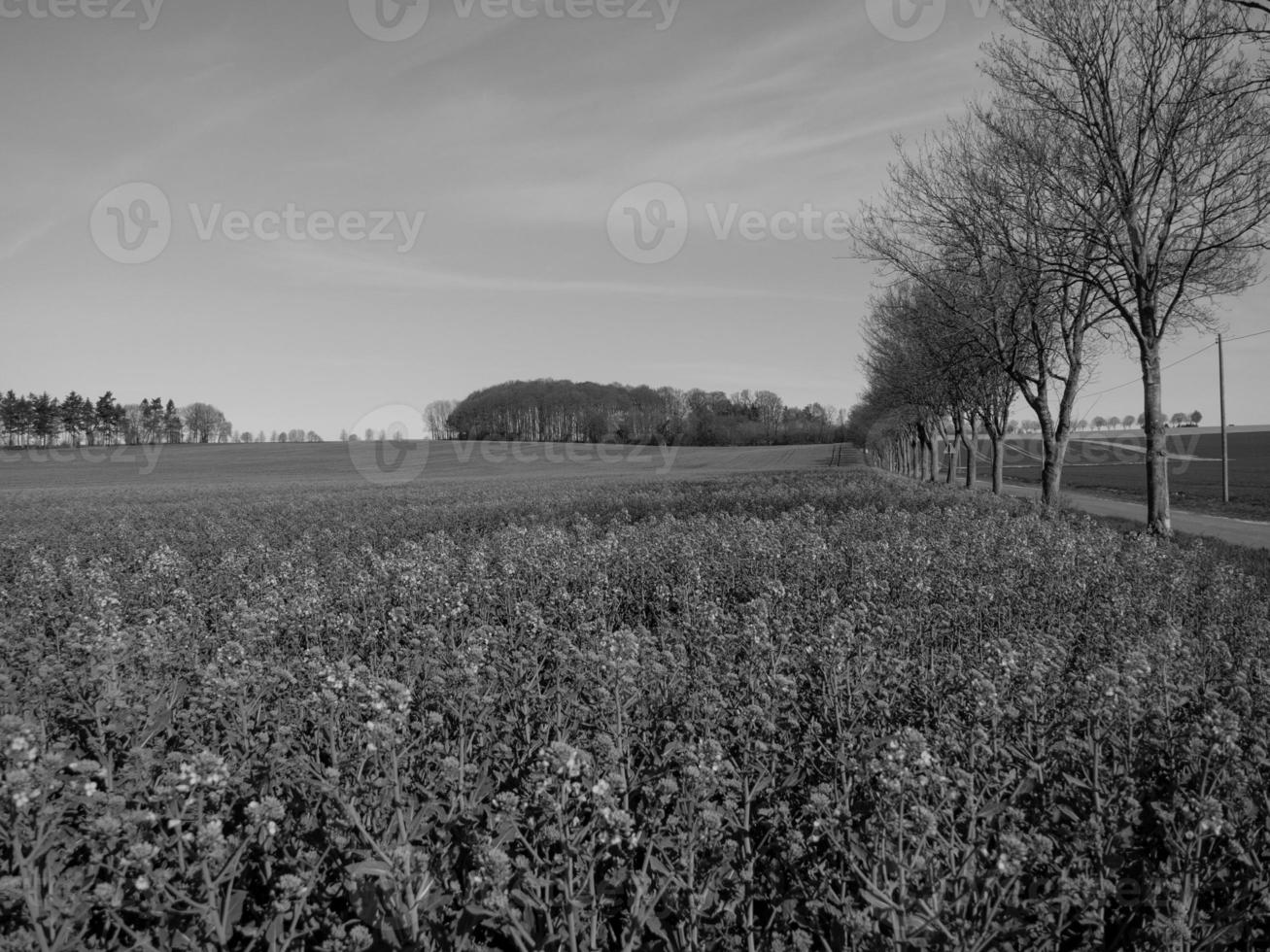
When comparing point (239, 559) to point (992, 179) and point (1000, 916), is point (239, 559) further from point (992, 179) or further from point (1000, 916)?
point (992, 179)

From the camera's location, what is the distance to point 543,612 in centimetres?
856

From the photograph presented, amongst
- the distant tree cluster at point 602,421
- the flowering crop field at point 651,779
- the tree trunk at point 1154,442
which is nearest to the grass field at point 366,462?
the distant tree cluster at point 602,421

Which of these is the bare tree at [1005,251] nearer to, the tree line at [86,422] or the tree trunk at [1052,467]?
the tree trunk at [1052,467]

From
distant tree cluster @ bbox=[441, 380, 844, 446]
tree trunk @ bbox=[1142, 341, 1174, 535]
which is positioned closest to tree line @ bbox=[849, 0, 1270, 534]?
tree trunk @ bbox=[1142, 341, 1174, 535]

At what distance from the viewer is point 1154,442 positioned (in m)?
16.3

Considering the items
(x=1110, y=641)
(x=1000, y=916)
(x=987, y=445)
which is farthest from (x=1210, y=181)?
(x=987, y=445)

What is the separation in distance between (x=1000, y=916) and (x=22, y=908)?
374 cm
